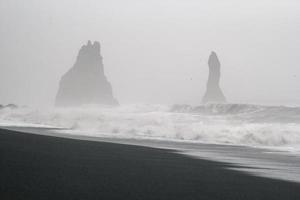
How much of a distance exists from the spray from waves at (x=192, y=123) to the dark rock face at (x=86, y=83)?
3551 centimetres

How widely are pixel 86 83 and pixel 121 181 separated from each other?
99.2 meters

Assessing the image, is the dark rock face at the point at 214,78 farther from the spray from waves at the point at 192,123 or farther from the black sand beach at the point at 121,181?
the black sand beach at the point at 121,181

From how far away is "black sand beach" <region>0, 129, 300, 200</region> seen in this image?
6.63 meters

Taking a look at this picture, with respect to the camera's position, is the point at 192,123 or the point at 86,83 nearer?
the point at 192,123

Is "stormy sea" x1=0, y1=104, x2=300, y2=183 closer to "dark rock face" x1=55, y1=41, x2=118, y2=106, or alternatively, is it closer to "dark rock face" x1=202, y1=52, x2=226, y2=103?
"dark rock face" x1=202, y1=52, x2=226, y2=103

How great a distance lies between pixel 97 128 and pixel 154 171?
77.3 feet

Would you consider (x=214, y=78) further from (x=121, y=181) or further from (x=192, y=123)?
(x=121, y=181)

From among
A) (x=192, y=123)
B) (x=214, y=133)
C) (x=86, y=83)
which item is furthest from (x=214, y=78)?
(x=214, y=133)

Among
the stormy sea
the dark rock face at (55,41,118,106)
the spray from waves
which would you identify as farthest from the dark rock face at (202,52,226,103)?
the stormy sea

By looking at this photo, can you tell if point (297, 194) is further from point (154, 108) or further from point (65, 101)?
point (65, 101)

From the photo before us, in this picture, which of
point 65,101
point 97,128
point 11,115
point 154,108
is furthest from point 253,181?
point 65,101

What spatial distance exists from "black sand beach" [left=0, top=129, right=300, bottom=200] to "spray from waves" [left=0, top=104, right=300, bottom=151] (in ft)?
46.8

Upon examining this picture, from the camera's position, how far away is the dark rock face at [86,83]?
104m

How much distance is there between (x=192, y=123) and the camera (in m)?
39.3
